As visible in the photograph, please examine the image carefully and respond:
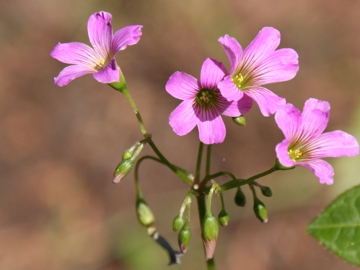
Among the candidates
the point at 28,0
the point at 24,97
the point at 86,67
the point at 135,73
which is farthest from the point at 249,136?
the point at 28,0

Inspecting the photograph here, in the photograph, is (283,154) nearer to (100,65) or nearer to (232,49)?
(232,49)

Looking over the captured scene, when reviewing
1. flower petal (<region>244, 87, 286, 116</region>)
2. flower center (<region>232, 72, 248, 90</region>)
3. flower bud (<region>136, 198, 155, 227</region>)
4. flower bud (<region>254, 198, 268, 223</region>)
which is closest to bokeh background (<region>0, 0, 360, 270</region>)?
flower bud (<region>136, 198, 155, 227</region>)

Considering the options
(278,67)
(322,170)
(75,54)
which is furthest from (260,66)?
(75,54)

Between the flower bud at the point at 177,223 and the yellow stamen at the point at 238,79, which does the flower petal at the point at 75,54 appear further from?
the flower bud at the point at 177,223

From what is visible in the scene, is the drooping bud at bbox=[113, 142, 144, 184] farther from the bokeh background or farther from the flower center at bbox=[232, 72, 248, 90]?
the bokeh background

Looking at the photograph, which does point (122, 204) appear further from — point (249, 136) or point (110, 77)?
point (110, 77)
